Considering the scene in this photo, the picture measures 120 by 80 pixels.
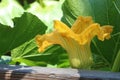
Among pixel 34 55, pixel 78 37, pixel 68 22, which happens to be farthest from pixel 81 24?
pixel 34 55

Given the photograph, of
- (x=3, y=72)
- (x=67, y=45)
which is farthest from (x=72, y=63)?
(x=3, y=72)

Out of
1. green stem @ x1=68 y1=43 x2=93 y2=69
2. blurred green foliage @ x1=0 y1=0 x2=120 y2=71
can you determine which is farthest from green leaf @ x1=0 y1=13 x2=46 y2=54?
green stem @ x1=68 y1=43 x2=93 y2=69

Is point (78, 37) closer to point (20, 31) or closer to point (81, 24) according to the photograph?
point (81, 24)

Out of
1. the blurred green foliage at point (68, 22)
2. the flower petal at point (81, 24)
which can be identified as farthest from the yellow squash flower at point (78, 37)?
the blurred green foliage at point (68, 22)

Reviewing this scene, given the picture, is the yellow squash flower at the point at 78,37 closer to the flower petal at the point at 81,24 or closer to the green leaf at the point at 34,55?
the flower petal at the point at 81,24

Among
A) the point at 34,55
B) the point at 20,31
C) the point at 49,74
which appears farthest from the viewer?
the point at 34,55
